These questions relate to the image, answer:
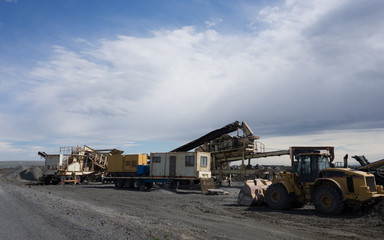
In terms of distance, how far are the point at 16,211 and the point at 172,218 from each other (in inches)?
224

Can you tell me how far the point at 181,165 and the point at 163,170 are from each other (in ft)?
6.34

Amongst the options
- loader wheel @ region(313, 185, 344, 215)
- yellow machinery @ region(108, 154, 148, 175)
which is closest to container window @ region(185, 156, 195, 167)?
yellow machinery @ region(108, 154, 148, 175)

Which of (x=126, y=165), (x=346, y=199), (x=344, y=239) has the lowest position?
(x=344, y=239)

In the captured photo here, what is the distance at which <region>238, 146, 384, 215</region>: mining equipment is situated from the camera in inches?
451

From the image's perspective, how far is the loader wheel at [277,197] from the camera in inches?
512

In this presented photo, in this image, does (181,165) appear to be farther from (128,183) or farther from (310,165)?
(310,165)

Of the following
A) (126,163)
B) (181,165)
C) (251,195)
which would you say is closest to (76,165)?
(126,163)

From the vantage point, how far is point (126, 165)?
93.6ft

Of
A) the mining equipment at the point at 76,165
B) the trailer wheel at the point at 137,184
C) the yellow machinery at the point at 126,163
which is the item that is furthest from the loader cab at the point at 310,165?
the mining equipment at the point at 76,165

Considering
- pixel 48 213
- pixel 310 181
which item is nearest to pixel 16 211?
pixel 48 213

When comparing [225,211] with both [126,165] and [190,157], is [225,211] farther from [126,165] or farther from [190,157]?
[126,165]

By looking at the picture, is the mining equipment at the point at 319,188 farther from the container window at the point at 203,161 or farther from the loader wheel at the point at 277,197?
the container window at the point at 203,161

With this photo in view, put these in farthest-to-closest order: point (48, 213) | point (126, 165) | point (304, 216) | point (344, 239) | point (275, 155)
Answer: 1. point (126, 165)
2. point (275, 155)
3. point (304, 216)
4. point (48, 213)
5. point (344, 239)

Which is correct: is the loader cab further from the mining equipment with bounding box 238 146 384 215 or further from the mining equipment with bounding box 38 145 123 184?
the mining equipment with bounding box 38 145 123 184
